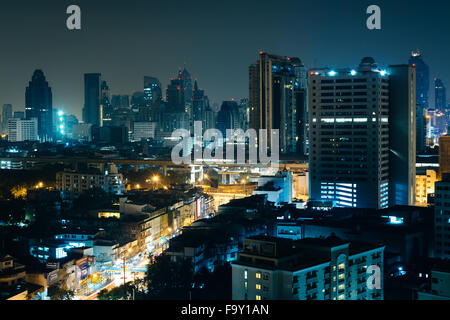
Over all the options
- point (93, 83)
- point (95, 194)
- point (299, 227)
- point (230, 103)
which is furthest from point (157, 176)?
point (93, 83)

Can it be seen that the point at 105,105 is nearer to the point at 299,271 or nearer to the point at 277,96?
the point at 277,96

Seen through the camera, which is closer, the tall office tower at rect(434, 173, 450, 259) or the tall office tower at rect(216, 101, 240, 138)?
the tall office tower at rect(434, 173, 450, 259)

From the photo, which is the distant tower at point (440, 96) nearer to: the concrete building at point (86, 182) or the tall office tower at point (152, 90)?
the tall office tower at point (152, 90)

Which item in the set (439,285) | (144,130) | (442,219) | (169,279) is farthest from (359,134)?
(144,130)

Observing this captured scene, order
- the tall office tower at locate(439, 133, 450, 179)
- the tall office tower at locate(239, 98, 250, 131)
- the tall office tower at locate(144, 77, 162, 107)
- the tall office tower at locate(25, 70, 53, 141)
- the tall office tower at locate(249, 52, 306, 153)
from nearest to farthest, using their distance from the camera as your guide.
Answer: the tall office tower at locate(439, 133, 450, 179) < the tall office tower at locate(249, 52, 306, 153) < the tall office tower at locate(239, 98, 250, 131) < the tall office tower at locate(25, 70, 53, 141) < the tall office tower at locate(144, 77, 162, 107)

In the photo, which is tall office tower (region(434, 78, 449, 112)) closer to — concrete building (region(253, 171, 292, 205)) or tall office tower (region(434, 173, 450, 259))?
concrete building (region(253, 171, 292, 205))

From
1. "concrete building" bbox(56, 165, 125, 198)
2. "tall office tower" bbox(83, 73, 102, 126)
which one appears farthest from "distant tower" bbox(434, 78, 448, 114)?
"concrete building" bbox(56, 165, 125, 198)

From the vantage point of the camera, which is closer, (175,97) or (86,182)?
(86,182)
